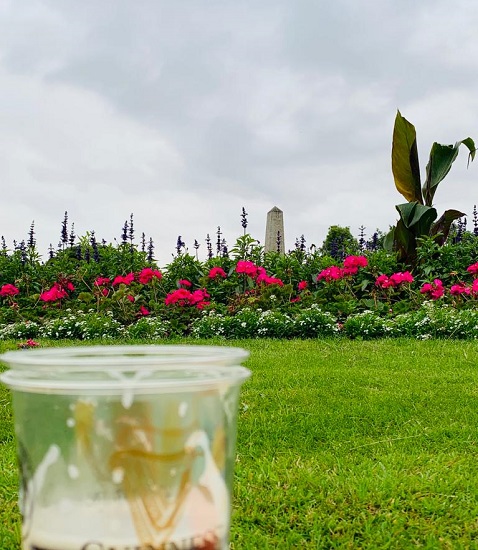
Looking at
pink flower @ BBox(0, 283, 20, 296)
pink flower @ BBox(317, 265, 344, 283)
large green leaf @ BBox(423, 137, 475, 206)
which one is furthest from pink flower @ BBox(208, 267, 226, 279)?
large green leaf @ BBox(423, 137, 475, 206)

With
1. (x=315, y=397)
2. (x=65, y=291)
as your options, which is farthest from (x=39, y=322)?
(x=315, y=397)

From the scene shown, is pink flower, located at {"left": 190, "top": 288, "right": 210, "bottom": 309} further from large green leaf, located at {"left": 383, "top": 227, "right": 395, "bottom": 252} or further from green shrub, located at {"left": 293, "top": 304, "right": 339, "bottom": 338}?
large green leaf, located at {"left": 383, "top": 227, "right": 395, "bottom": 252}

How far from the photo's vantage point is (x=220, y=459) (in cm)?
100

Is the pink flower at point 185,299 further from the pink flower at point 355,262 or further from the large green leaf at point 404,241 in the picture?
the large green leaf at point 404,241

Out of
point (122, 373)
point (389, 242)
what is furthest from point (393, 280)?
point (122, 373)

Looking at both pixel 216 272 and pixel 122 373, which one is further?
pixel 216 272

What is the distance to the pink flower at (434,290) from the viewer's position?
7.35 metres

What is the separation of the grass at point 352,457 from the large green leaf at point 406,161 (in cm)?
560

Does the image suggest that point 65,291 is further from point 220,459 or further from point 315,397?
point 220,459

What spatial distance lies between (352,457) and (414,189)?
7892 millimetres

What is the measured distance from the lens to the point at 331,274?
7711mm

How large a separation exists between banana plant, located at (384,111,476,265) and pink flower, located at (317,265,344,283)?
1719mm

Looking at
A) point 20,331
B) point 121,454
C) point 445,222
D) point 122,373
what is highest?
point 445,222

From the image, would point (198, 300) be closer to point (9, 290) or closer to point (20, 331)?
point (20, 331)
